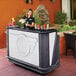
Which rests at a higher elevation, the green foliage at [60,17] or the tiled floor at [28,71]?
the green foliage at [60,17]

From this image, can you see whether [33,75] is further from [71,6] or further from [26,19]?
[71,6]

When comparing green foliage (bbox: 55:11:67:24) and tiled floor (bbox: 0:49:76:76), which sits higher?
green foliage (bbox: 55:11:67:24)

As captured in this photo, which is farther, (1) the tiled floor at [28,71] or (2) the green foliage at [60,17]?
(2) the green foliage at [60,17]

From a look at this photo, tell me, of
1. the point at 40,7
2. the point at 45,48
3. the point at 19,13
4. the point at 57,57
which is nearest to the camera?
the point at 45,48

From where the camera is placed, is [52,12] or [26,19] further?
[52,12]

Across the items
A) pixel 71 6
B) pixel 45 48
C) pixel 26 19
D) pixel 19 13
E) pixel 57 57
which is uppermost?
pixel 71 6

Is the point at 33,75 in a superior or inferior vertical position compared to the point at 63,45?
inferior

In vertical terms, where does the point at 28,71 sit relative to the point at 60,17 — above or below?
below

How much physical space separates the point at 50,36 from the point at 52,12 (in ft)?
20.2

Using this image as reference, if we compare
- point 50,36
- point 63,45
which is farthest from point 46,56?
point 63,45

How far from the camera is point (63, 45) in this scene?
5863mm

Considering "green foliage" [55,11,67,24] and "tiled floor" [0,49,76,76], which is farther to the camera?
"green foliage" [55,11,67,24]

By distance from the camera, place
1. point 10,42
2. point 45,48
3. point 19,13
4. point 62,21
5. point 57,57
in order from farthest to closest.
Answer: point 62,21 → point 19,13 → point 10,42 → point 57,57 → point 45,48

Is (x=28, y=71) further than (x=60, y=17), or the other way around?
(x=60, y=17)
